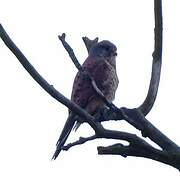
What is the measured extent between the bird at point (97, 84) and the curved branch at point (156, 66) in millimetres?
2867

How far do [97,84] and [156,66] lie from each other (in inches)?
147

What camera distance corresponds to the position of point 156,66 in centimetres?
374

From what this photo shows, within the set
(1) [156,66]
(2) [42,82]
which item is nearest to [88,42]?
(1) [156,66]

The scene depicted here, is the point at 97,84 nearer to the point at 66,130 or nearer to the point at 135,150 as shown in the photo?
the point at 66,130

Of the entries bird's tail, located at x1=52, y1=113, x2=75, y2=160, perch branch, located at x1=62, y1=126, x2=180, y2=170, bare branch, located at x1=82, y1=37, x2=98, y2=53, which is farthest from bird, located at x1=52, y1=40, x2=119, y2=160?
perch branch, located at x1=62, y1=126, x2=180, y2=170

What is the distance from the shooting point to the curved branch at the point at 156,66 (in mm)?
3592

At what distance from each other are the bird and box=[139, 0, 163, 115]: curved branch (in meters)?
2.87

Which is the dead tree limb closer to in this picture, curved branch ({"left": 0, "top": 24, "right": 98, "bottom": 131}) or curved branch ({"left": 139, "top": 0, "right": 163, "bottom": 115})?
curved branch ({"left": 0, "top": 24, "right": 98, "bottom": 131})

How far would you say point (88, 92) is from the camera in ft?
23.9

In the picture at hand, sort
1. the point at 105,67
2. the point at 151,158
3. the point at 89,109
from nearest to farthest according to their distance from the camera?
the point at 151,158, the point at 89,109, the point at 105,67

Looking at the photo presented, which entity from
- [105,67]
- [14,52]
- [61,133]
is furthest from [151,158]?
[105,67]

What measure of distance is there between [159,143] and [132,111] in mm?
356

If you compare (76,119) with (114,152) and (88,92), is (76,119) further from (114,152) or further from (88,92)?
(114,152)

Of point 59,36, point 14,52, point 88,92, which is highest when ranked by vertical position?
point 88,92
